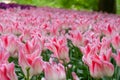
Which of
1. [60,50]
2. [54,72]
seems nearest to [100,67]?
[54,72]

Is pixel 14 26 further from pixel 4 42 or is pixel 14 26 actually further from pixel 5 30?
pixel 4 42

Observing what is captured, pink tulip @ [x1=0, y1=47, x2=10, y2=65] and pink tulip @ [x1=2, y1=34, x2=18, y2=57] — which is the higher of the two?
pink tulip @ [x1=0, y1=47, x2=10, y2=65]

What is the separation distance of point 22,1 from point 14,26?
1615cm

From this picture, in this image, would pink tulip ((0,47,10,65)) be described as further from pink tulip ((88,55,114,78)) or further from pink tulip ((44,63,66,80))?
pink tulip ((88,55,114,78))

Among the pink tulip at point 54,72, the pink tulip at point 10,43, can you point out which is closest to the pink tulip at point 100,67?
the pink tulip at point 54,72

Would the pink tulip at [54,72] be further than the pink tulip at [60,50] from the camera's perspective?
No

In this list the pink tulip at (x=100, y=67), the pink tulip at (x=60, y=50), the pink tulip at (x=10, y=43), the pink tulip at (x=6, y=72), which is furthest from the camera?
the pink tulip at (x=10, y=43)

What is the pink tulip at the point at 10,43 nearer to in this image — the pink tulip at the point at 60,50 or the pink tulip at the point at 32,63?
the pink tulip at the point at 60,50

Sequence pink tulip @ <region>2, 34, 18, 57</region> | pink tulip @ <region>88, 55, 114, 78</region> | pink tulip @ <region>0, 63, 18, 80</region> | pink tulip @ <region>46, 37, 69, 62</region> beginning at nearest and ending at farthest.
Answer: pink tulip @ <region>0, 63, 18, 80</region> < pink tulip @ <region>88, 55, 114, 78</region> < pink tulip @ <region>46, 37, 69, 62</region> < pink tulip @ <region>2, 34, 18, 57</region>

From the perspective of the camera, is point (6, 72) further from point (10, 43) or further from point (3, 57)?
point (10, 43)

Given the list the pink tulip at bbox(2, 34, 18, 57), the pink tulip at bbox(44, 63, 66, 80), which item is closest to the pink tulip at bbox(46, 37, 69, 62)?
the pink tulip at bbox(2, 34, 18, 57)

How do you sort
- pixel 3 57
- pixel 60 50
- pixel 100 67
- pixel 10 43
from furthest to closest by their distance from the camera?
pixel 10 43
pixel 60 50
pixel 3 57
pixel 100 67

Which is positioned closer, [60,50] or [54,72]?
[54,72]

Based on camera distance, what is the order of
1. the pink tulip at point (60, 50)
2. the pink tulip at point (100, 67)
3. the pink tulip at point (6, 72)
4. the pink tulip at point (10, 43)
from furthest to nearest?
the pink tulip at point (10, 43), the pink tulip at point (60, 50), the pink tulip at point (100, 67), the pink tulip at point (6, 72)
